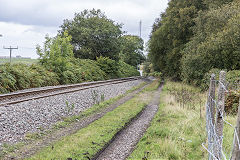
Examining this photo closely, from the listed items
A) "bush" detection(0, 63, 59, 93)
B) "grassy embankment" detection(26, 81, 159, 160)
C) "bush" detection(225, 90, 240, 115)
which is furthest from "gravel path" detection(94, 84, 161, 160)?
"bush" detection(0, 63, 59, 93)

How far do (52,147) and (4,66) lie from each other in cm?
1168

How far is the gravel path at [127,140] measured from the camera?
607 centimetres

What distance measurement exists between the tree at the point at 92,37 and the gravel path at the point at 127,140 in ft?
90.7

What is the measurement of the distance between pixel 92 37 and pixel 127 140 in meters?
31.4

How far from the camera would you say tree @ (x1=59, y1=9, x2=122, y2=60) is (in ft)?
119

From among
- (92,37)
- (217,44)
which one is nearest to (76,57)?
(92,37)

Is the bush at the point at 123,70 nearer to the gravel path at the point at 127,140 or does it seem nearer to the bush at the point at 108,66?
the bush at the point at 108,66

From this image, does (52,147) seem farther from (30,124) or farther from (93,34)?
(93,34)

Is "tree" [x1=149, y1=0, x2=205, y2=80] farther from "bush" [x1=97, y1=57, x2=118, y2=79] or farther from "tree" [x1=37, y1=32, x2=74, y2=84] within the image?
"tree" [x1=37, y1=32, x2=74, y2=84]

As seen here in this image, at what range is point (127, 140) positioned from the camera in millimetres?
7301

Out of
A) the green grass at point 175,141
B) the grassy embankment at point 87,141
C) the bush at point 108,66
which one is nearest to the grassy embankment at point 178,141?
the green grass at point 175,141

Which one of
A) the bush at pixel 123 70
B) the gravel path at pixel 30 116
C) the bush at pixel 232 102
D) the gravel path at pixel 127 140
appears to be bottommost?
the gravel path at pixel 127 140

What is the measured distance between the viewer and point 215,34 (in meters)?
16.4

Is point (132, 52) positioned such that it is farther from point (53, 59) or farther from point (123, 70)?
point (53, 59)
